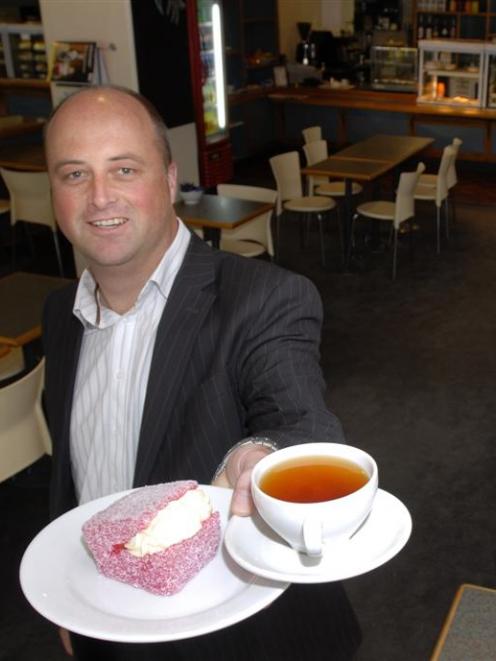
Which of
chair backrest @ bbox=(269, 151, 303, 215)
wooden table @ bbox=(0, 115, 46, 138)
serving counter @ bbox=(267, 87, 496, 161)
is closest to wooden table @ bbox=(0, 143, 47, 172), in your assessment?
wooden table @ bbox=(0, 115, 46, 138)

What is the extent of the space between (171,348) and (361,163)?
583 cm

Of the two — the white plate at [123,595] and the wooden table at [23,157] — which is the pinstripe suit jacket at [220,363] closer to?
the white plate at [123,595]

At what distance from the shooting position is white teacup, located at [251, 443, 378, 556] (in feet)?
3.12

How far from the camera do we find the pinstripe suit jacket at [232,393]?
1483 millimetres

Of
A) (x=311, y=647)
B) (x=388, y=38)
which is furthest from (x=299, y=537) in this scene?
(x=388, y=38)

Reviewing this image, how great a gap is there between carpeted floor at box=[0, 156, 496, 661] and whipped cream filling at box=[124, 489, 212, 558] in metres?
1.94

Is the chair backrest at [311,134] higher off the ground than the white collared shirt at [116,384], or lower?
lower

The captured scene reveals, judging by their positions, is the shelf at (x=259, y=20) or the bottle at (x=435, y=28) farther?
the shelf at (x=259, y=20)

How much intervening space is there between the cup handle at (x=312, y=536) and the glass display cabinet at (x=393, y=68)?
1006cm

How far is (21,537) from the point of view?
378 centimetres

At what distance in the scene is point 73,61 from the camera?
6.78 m

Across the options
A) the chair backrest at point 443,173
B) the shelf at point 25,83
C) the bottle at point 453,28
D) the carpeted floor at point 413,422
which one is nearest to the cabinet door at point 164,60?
the carpeted floor at point 413,422

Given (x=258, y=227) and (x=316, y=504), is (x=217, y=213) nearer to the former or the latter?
(x=258, y=227)

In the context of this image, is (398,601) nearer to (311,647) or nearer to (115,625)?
(311,647)
